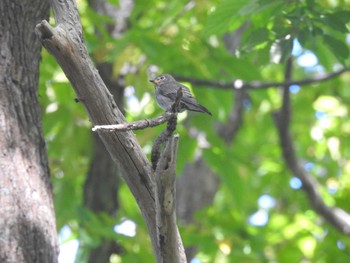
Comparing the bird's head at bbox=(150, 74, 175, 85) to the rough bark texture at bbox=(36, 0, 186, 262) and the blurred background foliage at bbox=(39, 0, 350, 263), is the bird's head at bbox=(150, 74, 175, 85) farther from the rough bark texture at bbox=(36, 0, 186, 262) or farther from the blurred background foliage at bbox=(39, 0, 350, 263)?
the rough bark texture at bbox=(36, 0, 186, 262)

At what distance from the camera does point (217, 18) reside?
4.92 m

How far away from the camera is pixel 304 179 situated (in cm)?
771

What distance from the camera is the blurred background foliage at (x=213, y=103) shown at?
178 inches

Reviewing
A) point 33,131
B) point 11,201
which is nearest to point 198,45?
point 33,131

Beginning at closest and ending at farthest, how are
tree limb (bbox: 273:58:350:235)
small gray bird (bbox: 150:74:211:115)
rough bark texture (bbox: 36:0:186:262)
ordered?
rough bark texture (bbox: 36:0:186:262)
small gray bird (bbox: 150:74:211:115)
tree limb (bbox: 273:58:350:235)

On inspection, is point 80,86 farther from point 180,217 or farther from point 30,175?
point 180,217

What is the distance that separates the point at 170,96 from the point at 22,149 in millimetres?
1452

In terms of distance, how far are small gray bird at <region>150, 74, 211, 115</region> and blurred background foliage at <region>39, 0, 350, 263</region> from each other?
48 cm

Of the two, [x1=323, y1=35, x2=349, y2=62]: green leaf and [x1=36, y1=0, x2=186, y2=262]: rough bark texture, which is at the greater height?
[x1=36, y1=0, x2=186, y2=262]: rough bark texture

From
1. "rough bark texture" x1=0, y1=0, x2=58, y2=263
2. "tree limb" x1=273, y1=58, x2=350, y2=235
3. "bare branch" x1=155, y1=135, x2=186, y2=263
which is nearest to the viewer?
"bare branch" x1=155, y1=135, x2=186, y2=263

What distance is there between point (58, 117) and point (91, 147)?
23.5 inches

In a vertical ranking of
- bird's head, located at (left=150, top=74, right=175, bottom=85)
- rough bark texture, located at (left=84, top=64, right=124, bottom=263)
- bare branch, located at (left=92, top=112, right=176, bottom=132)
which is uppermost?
bare branch, located at (left=92, top=112, right=176, bottom=132)

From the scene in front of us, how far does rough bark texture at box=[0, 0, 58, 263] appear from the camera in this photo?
3430 mm

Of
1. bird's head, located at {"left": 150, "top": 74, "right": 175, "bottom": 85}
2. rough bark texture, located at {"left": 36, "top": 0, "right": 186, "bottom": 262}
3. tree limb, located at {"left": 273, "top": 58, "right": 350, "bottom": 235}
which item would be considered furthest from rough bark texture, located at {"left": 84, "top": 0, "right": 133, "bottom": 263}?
rough bark texture, located at {"left": 36, "top": 0, "right": 186, "bottom": 262}
